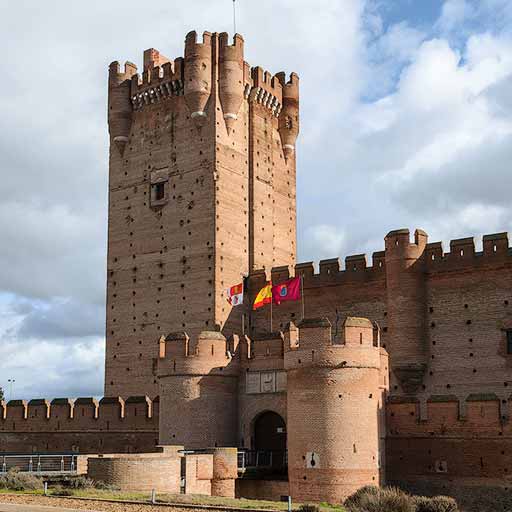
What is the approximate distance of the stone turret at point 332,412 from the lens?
27.1 metres

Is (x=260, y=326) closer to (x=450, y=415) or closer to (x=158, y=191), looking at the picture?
(x=158, y=191)

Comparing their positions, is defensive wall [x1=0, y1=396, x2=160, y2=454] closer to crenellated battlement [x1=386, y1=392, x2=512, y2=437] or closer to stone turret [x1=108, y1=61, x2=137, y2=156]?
crenellated battlement [x1=386, y1=392, x2=512, y2=437]

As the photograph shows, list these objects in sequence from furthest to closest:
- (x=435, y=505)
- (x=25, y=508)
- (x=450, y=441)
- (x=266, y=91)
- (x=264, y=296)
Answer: (x=266, y=91) < (x=264, y=296) < (x=450, y=441) < (x=435, y=505) < (x=25, y=508)

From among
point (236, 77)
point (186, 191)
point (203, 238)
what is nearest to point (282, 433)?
point (203, 238)

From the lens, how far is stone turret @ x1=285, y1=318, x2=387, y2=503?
27141mm

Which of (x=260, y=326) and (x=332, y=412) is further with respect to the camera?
(x=260, y=326)

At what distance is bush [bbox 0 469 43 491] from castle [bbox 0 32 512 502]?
25.8 ft

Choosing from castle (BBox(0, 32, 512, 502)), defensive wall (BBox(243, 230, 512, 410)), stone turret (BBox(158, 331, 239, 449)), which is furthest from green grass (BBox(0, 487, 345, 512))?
defensive wall (BBox(243, 230, 512, 410))

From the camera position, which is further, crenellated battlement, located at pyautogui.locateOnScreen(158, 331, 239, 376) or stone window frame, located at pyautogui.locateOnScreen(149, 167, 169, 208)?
stone window frame, located at pyautogui.locateOnScreen(149, 167, 169, 208)

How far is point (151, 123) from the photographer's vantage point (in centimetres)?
4281

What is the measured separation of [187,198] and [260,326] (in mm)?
6850

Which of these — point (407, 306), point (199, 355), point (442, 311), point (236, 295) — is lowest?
point (199, 355)

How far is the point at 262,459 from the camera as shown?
3155 centimetres

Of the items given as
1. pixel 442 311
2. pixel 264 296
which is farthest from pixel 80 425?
pixel 442 311
